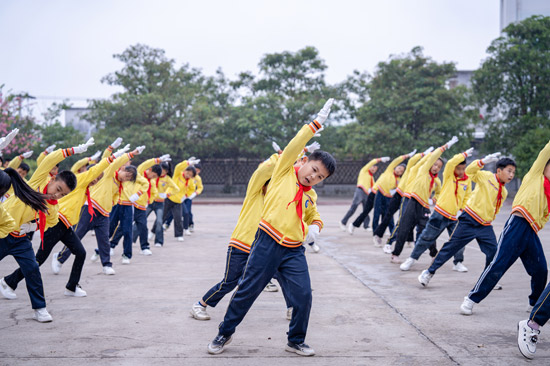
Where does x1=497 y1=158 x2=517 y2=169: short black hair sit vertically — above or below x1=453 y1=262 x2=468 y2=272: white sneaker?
above

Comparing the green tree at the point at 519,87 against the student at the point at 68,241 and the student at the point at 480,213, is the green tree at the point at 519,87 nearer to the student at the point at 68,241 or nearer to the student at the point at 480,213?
the student at the point at 480,213

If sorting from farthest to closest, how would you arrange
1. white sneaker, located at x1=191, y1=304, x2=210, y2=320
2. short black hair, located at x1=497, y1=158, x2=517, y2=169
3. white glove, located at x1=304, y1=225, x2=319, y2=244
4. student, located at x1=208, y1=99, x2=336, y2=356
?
short black hair, located at x1=497, y1=158, x2=517, y2=169 < white sneaker, located at x1=191, y1=304, x2=210, y2=320 < white glove, located at x1=304, y1=225, x2=319, y2=244 < student, located at x1=208, y1=99, x2=336, y2=356

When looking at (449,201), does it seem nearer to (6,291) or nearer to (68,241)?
(68,241)

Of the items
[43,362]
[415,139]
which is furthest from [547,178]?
[415,139]

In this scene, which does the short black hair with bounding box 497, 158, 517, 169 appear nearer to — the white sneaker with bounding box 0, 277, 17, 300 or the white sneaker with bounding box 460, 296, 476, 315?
the white sneaker with bounding box 460, 296, 476, 315

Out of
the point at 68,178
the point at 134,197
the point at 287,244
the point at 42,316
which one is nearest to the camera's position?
the point at 287,244

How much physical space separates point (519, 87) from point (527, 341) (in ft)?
75.9

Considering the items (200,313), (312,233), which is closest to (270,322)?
(200,313)

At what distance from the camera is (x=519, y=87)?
82.2 feet

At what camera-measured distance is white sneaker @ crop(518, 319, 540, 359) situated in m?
4.25

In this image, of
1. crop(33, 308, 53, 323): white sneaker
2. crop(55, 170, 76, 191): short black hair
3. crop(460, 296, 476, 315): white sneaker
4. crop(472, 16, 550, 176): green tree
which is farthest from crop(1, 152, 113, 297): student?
crop(472, 16, 550, 176): green tree

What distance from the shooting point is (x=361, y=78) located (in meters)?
27.7

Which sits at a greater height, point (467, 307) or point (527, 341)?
point (527, 341)

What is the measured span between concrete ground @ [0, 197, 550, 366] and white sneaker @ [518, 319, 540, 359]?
0.25ft
